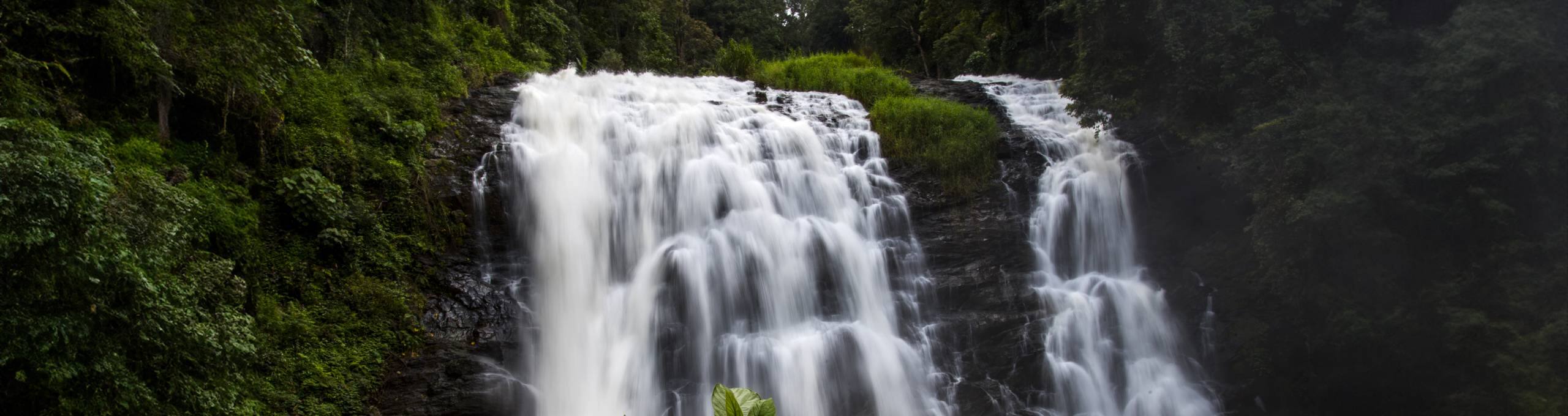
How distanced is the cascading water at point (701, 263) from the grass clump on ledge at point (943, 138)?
475 millimetres

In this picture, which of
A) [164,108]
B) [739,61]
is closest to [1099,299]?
[739,61]

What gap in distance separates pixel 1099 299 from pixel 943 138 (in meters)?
3.54

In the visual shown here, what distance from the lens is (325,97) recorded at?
10797 mm

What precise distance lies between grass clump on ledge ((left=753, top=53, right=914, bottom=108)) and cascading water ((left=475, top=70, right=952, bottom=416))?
2.90 metres

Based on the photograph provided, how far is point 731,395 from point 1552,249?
1023cm

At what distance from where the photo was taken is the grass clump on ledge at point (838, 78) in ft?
53.2

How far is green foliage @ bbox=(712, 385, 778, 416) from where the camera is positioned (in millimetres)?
3004

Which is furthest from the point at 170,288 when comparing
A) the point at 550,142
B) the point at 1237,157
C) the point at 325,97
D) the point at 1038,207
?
the point at 1237,157

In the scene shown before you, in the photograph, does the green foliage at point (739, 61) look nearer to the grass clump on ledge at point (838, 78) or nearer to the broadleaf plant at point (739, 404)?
the grass clump on ledge at point (838, 78)

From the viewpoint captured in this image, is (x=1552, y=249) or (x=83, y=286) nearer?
(x=83, y=286)

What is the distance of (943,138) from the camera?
13250 millimetres

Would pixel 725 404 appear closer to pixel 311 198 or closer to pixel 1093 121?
pixel 311 198

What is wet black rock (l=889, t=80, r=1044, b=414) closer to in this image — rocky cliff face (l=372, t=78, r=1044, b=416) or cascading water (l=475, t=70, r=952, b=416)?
rocky cliff face (l=372, t=78, r=1044, b=416)

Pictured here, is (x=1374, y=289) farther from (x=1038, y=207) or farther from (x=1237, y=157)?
(x=1038, y=207)
